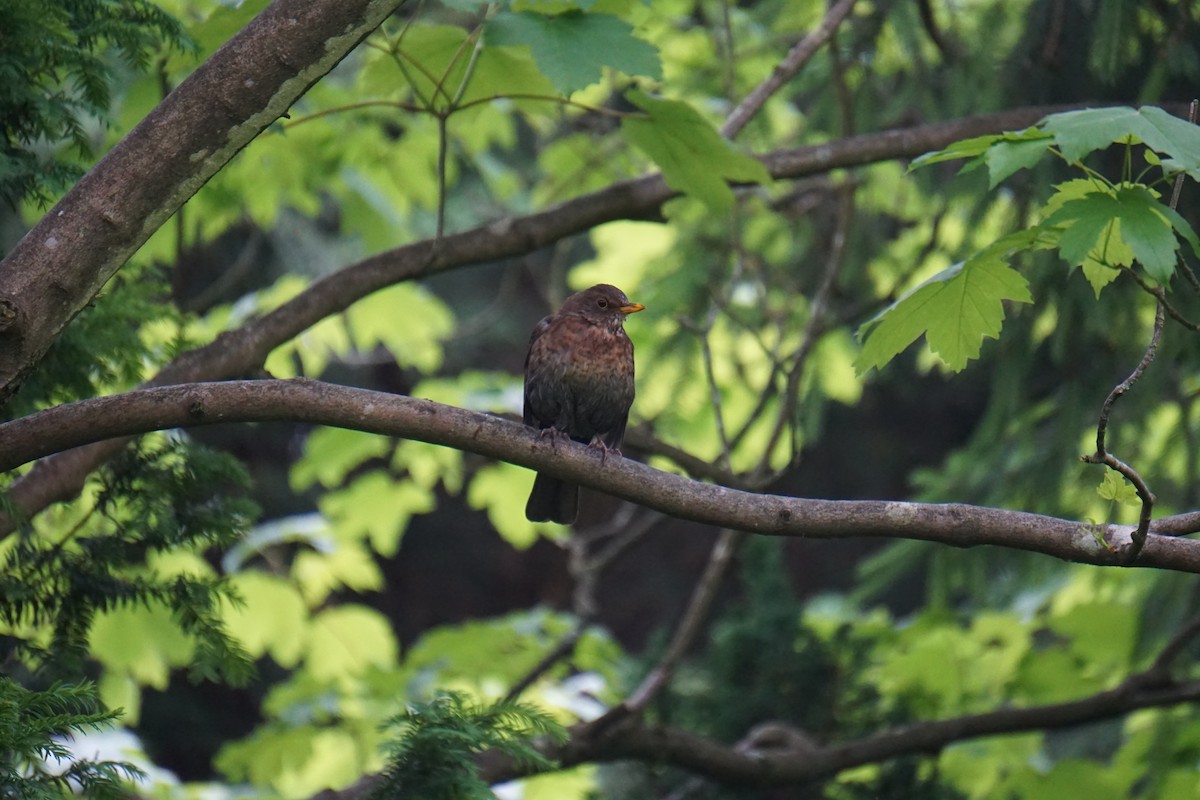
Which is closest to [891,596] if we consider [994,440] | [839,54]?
[994,440]

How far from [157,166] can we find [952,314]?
1.49 meters

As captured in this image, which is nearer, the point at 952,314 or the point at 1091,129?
the point at 1091,129

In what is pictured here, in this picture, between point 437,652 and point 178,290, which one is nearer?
point 178,290

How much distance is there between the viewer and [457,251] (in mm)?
3188

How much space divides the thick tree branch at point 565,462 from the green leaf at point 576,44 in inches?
29.1

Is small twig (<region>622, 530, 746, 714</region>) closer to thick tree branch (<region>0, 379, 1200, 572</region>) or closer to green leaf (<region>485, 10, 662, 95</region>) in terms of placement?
thick tree branch (<region>0, 379, 1200, 572</region>)

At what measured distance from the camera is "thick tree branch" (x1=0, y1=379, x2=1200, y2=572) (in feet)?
6.73

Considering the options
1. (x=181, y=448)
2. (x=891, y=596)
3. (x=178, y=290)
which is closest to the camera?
(x=181, y=448)

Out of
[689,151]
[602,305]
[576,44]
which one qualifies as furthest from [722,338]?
[576,44]

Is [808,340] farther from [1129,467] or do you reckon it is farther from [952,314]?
[1129,467]

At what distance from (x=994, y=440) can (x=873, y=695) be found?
954 mm

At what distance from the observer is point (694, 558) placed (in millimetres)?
8906

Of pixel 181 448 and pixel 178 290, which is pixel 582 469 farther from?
pixel 178 290

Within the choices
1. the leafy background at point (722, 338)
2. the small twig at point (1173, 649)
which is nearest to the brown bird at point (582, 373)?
the leafy background at point (722, 338)
